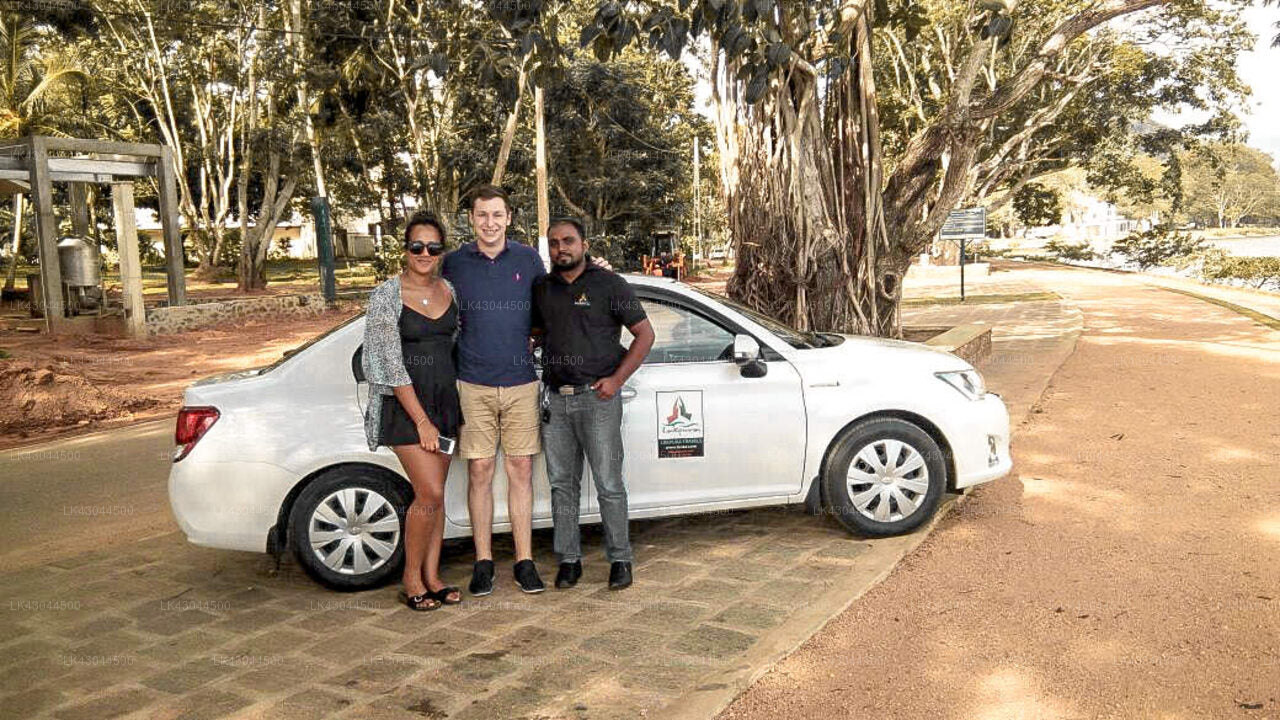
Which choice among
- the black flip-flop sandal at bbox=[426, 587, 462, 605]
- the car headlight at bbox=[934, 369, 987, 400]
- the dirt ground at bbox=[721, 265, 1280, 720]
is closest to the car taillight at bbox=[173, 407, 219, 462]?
the black flip-flop sandal at bbox=[426, 587, 462, 605]

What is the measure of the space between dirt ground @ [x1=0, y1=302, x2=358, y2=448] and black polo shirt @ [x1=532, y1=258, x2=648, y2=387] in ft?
23.6

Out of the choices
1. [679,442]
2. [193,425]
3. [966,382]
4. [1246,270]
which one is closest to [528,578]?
[679,442]

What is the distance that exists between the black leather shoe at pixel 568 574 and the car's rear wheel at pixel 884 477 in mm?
1356

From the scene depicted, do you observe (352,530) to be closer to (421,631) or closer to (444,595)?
(444,595)

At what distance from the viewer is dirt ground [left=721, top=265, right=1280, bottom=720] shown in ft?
11.7

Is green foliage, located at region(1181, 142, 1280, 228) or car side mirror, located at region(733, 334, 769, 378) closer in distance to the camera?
car side mirror, located at region(733, 334, 769, 378)

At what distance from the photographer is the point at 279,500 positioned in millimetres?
4836

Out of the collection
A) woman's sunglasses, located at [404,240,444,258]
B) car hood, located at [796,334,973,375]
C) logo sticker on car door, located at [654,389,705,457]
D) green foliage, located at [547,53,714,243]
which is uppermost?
green foliage, located at [547,53,714,243]

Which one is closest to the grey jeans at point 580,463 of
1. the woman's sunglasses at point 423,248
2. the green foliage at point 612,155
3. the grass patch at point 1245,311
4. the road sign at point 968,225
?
the woman's sunglasses at point 423,248

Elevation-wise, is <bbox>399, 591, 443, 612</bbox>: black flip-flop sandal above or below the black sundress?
below

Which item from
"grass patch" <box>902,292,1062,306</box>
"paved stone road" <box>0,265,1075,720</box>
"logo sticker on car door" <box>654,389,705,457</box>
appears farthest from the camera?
"grass patch" <box>902,292,1062,306</box>

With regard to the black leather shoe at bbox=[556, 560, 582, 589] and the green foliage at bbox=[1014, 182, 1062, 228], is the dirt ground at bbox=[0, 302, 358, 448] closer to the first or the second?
the black leather shoe at bbox=[556, 560, 582, 589]

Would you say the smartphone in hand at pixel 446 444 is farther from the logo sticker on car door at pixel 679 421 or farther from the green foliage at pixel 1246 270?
the green foliage at pixel 1246 270

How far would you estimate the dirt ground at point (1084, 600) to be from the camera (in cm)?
355
